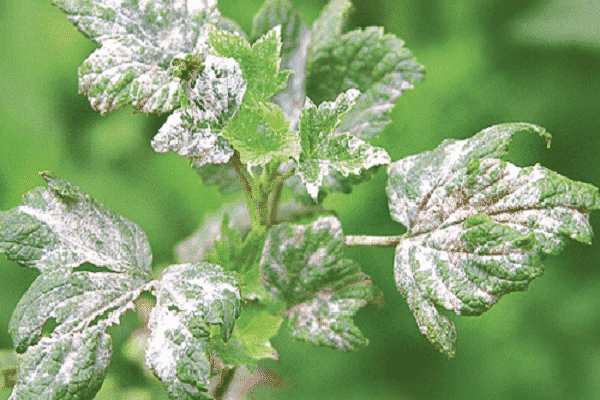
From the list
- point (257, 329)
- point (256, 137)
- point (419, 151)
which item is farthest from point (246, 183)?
point (419, 151)

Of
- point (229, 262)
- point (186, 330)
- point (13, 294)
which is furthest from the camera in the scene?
point (13, 294)

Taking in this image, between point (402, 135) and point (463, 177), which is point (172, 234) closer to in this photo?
point (402, 135)

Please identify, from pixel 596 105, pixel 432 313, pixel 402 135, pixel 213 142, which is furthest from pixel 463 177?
pixel 596 105

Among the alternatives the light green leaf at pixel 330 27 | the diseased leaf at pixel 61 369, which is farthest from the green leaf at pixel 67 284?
the light green leaf at pixel 330 27

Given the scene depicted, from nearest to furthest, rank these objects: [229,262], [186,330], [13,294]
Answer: [186,330] → [229,262] → [13,294]

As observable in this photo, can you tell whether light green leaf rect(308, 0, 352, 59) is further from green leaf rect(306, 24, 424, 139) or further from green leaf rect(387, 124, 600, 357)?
green leaf rect(387, 124, 600, 357)
